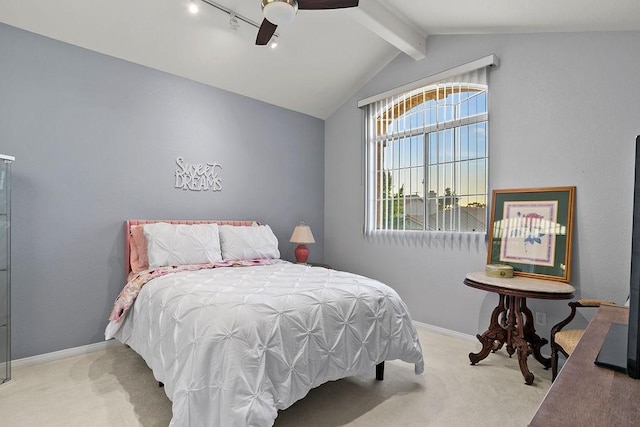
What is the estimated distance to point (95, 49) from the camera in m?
3.20

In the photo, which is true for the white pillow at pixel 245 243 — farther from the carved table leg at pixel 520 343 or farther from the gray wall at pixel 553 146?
the carved table leg at pixel 520 343

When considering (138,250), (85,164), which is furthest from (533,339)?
(85,164)

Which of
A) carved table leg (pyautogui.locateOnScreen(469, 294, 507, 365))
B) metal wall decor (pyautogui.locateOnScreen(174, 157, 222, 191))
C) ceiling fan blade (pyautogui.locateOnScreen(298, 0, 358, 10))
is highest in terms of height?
ceiling fan blade (pyautogui.locateOnScreen(298, 0, 358, 10))

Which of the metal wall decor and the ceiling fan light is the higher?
the ceiling fan light

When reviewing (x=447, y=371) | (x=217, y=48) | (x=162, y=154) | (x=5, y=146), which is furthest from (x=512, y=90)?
(x=5, y=146)

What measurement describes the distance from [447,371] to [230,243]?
91.4 inches

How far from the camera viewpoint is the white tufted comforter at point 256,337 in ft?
5.37

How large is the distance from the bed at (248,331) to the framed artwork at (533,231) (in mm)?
1329

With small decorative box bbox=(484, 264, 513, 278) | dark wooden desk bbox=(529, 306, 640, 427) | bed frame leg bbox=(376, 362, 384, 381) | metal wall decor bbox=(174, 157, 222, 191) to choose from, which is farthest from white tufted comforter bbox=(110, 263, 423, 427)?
metal wall decor bbox=(174, 157, 222, 191)

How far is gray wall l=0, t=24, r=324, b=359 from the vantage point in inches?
113

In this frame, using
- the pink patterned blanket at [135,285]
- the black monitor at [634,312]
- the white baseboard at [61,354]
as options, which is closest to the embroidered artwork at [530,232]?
the black monitor at [634,312]

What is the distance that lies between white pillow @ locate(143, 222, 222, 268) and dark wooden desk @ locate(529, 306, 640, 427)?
9.76ft

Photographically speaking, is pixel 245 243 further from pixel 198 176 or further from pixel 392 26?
pixel 392 26

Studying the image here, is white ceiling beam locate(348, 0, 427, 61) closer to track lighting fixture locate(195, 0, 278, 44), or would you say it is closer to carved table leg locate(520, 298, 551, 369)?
track lighting fixture locate(195, 0, 278, 44)
